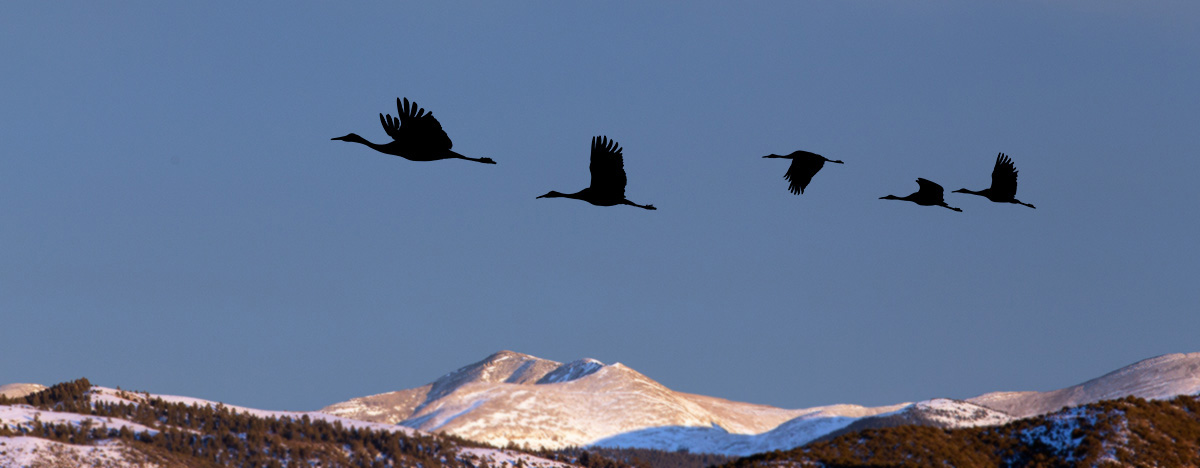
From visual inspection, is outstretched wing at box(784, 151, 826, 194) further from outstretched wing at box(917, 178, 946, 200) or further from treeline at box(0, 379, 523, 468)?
treeline at box(0, 379, 523, 468)

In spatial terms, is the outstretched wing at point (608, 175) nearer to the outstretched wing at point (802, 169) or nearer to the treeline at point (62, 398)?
the outstretched wing at point (802, 169)

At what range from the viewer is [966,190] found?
32969 millimetres

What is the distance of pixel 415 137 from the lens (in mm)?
24281

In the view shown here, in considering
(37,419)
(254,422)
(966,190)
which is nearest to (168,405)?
(254,422)

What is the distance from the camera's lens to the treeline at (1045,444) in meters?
70.6

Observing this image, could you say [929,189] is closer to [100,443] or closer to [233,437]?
[100,443]

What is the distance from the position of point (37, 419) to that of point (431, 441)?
36.0 m

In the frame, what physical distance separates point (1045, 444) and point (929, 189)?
46.9 m

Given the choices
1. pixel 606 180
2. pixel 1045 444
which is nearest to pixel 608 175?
pixel 606 180

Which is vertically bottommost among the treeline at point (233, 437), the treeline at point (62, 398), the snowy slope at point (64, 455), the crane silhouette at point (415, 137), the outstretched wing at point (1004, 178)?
the crane silhouette at point (415, 137)

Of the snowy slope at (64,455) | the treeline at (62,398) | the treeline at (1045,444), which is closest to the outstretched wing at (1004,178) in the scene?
the treeline at (1045,444)

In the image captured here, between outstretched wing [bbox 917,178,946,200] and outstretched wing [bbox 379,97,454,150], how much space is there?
13534mm

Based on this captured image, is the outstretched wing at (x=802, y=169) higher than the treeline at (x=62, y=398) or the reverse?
the reverse

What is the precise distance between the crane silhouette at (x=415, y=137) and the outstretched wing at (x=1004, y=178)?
52.8 feet
